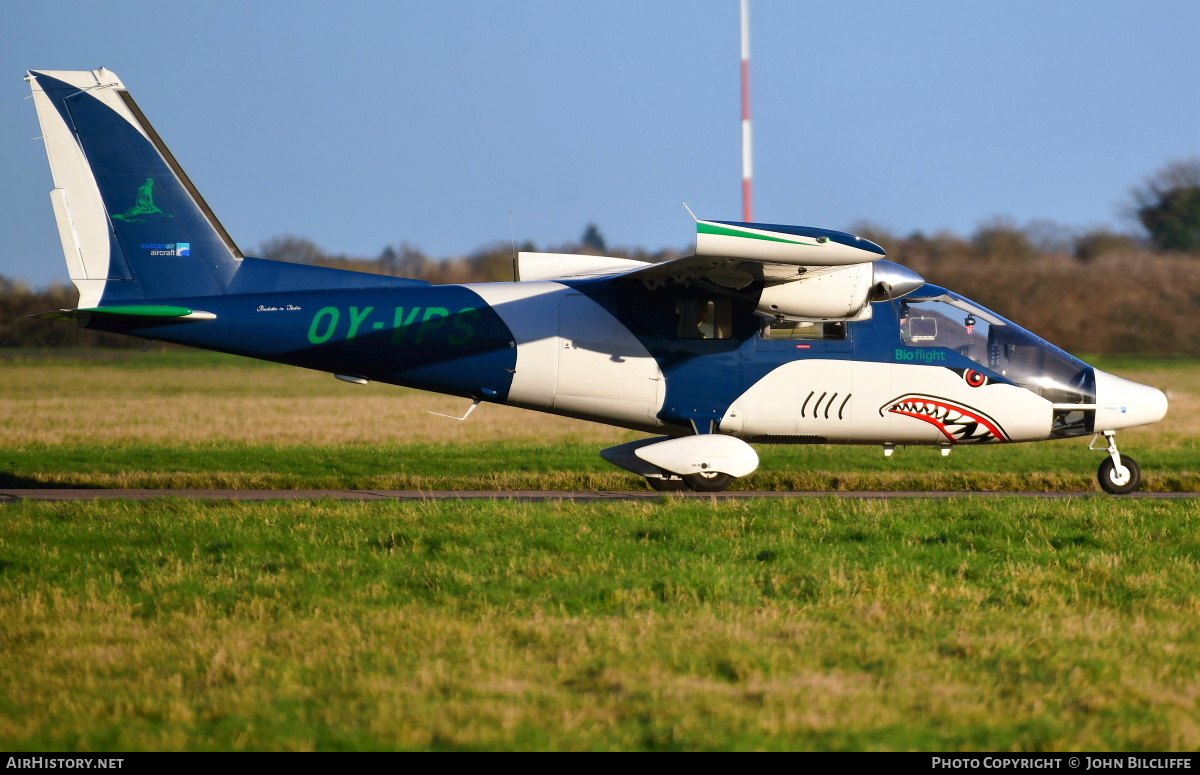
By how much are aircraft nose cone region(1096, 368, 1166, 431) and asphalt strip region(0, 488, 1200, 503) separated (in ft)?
3.39

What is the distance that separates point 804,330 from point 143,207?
30.0 ft

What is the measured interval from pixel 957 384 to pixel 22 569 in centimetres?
1175

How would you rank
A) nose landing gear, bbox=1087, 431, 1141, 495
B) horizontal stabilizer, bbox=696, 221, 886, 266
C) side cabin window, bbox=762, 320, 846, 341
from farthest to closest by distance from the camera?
nose landing gear, bbox=1087, 431, 1141, 495 < side cabin window, bbox=762, 320, 846, 341 < horizontal stabilizer, bbox=696, 221, 886, 266

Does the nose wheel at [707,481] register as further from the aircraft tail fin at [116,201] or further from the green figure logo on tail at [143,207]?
the green figure logo on tail at [143,207]

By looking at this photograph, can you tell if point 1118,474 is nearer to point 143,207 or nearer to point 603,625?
point 603,625

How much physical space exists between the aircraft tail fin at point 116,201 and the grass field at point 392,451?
3.51 meters

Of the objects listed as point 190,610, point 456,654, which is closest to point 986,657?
point 456,654

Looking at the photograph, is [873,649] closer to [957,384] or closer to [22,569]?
[22,569]

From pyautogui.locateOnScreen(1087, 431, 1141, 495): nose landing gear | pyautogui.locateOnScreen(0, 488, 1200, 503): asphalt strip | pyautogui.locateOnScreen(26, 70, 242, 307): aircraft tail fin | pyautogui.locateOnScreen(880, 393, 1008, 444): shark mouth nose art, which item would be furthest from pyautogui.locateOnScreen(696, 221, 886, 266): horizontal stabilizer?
pyautogui.locateOnScreen(26, 70, 242, 307): aircraft tail fin

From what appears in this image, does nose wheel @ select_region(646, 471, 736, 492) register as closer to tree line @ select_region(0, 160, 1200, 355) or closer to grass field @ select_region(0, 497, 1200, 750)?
grass field @ select_region(0, 497, 1200, 750)

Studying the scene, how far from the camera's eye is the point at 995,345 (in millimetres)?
15750

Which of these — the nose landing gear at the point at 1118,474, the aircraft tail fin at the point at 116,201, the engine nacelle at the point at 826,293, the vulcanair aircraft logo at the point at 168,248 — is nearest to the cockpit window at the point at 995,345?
the nose landing gear at the point at 1118,474

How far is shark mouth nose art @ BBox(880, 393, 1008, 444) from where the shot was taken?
616 inches

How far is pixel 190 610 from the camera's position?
868 centimetres
